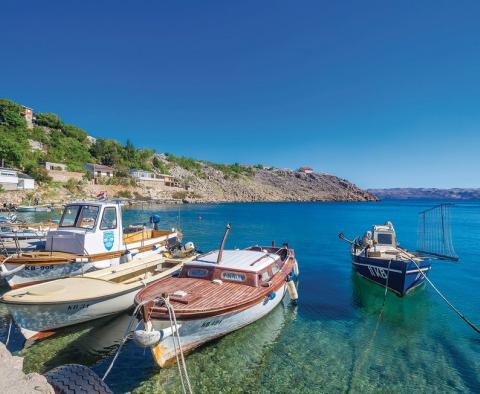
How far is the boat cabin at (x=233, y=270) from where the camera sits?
11062 millimetres

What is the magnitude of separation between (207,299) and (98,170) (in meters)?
92.3

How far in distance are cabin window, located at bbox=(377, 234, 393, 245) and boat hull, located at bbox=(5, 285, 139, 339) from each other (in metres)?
16.9

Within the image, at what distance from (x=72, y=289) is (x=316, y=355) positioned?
8834 millimetres

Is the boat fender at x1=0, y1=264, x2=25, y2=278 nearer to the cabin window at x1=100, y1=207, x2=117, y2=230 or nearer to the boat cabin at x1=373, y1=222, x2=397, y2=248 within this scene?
the cabin window at x1=100, y1=207, x2=117, y2=230

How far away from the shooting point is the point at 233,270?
36.4 feet

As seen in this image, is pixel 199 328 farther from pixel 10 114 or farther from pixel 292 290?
pixel 10 114

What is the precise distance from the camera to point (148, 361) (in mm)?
9062

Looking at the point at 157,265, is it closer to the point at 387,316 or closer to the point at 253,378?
the point at 253,378

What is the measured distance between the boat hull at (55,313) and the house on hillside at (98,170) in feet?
284

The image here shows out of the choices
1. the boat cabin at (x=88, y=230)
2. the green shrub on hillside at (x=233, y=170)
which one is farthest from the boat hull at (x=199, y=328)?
the green shrub on hillside at (x=233, y=170)

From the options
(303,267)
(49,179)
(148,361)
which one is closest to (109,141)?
(49,179)

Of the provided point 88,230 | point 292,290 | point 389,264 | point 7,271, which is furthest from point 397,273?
point 7,271

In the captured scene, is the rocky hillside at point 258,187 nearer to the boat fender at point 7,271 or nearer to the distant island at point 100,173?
the distant island at point 100,173

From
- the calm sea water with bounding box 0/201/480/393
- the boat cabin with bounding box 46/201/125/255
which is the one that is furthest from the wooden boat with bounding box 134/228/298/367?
the boat cabin with bounding box 46/201/125/255
